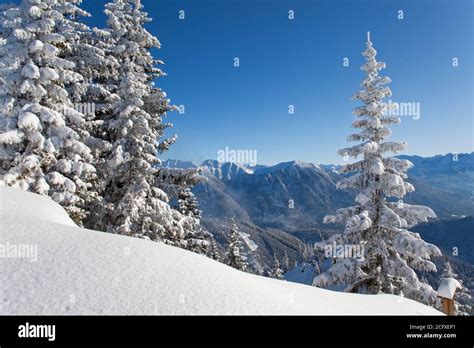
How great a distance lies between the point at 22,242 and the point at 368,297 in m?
7.42

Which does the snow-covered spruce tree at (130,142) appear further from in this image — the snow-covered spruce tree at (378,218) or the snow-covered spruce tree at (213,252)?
the snow-covered spruce tree at (213,252)

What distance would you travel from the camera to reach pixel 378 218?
15336mm

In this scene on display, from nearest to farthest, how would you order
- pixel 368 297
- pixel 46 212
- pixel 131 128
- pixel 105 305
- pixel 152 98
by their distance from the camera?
pixel 105 305, pixel 368 297, pixel 46 212, pixel 131 128, pixel 152 98

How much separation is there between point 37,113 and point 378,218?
1596 centimetres

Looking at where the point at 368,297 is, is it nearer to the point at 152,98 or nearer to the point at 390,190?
the point at 390,190

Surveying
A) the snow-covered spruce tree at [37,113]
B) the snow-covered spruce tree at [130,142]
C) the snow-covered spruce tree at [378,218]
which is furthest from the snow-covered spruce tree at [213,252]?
the snow-covered spruce tree at [37,113]

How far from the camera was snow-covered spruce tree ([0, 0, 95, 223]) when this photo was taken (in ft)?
42.1

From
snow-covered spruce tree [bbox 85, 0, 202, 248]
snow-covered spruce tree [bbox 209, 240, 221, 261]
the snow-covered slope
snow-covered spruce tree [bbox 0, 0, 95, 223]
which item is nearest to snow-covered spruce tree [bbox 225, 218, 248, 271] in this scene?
snow-covered spruce tree [bbox 209, 240, 221, 261]

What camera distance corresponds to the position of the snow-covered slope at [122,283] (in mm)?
4086

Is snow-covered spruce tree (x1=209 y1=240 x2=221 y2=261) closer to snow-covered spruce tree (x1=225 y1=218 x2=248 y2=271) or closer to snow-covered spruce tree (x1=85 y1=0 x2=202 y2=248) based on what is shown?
snow-covered spruce tree (x1=225 y1=218 x2=248 y2=271)

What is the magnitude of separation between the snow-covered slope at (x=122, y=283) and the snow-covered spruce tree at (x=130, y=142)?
29.7 ft
